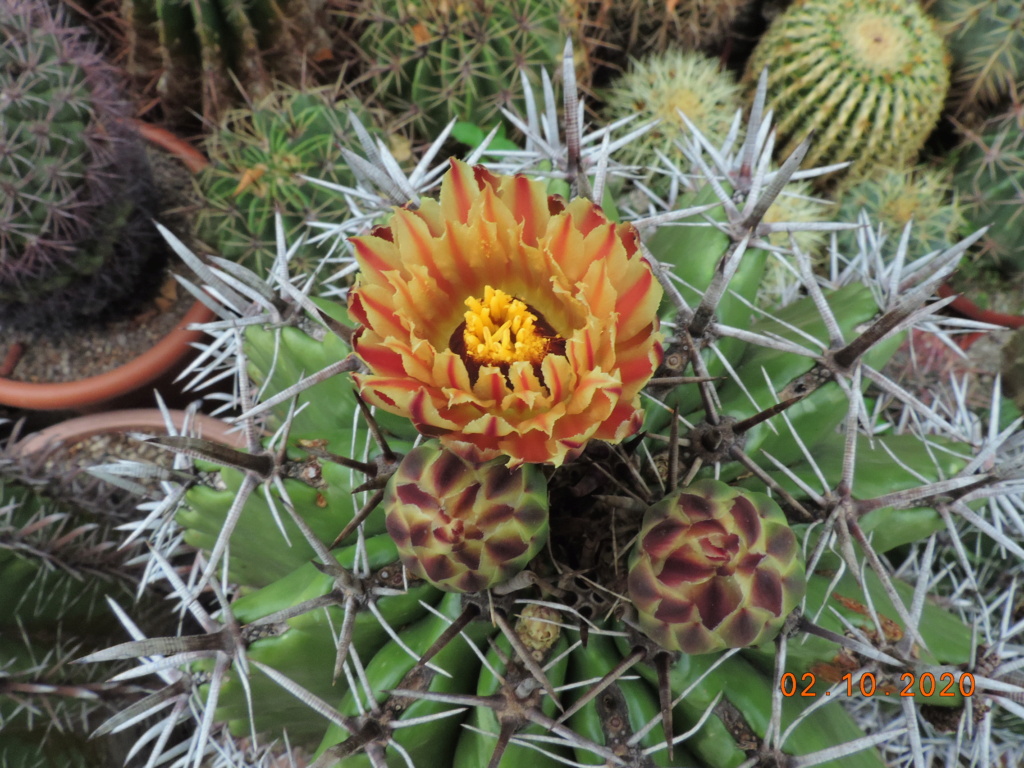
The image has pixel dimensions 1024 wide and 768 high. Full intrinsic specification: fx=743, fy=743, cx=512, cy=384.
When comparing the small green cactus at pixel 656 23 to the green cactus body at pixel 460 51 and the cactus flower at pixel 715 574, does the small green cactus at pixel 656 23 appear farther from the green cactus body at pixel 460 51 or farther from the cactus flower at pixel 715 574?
the cactus flower at pixel 715 574

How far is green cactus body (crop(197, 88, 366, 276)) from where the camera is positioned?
3.91 ft

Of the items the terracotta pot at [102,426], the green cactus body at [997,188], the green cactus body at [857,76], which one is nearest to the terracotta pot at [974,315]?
the green cactus body at [997,188]

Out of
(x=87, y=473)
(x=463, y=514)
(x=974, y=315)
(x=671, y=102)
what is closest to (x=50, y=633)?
(x=87, y=473)

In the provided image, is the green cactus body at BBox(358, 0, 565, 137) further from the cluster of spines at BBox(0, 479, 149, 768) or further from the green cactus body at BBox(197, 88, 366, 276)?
the cluster of spines at BBox(0, 479, 149, 768)

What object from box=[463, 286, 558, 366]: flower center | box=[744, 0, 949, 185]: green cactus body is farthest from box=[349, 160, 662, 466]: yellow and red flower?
Answer: box=[744, 0, 949, 185]: green cactus body

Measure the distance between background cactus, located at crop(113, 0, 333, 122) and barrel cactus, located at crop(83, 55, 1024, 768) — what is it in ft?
2.43

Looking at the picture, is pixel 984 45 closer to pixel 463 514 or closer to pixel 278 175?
pixel 278 175

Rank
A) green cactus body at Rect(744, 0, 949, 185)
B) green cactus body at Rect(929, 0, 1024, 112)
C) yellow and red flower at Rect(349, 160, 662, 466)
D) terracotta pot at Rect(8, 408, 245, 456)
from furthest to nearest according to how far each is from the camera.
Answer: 1. green cactus body at Rect(929, 0, 1024, 112)
2. green cactus body at Rect(744, 0, 949, 185)
3. terracotta pot at Rect(8, 408, 245, 456)
4. yellow and red flower at Rect(349, 160, 662, 466)

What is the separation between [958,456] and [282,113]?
109 centimetres

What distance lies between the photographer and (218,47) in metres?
1.39

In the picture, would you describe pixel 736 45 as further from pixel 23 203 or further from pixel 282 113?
pixel 23 203

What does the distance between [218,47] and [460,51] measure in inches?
18.8

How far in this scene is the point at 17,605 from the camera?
92cm

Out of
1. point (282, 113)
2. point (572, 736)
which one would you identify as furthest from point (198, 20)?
point (572, 736)
